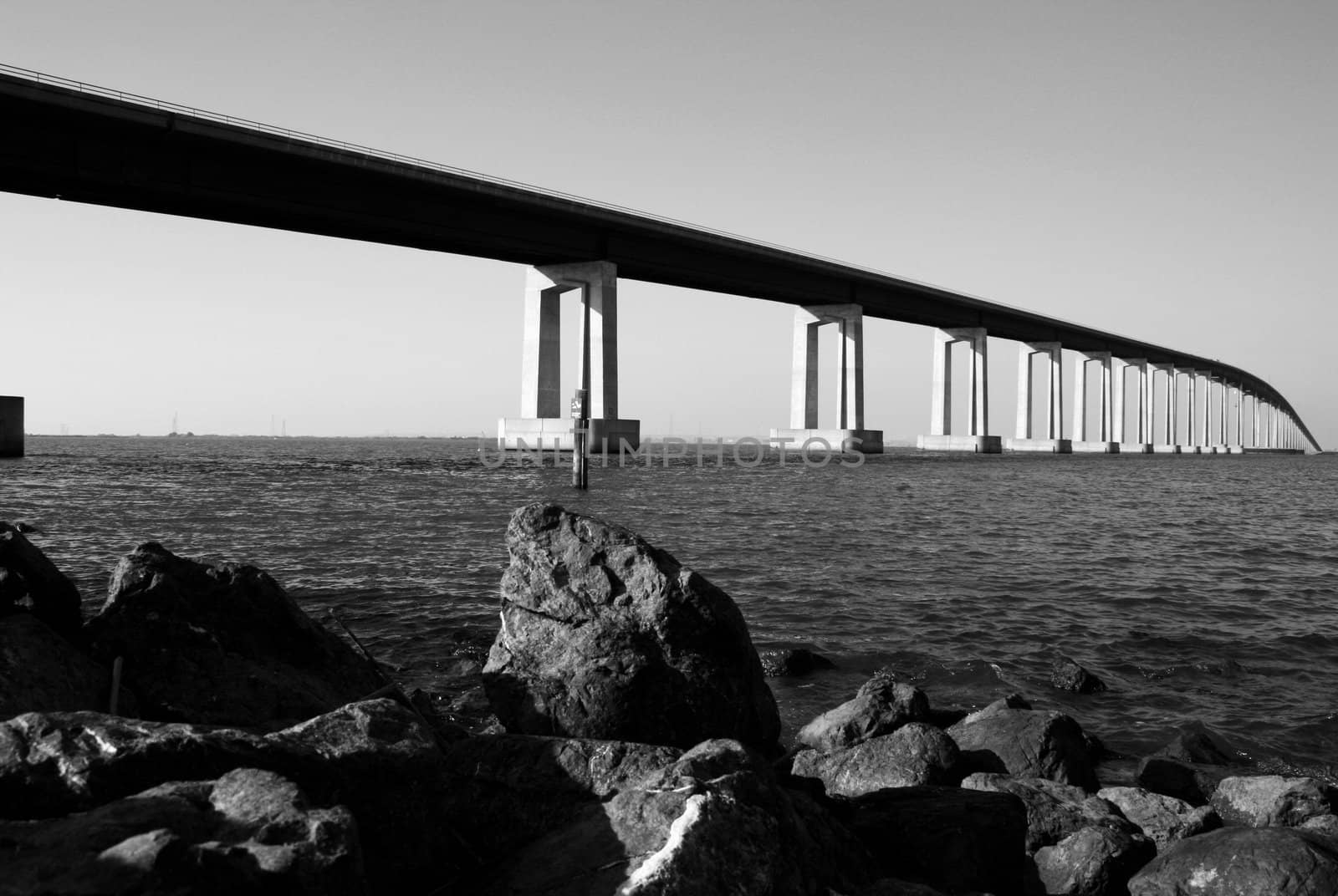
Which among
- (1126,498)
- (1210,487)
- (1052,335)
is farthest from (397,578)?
(1052,335)

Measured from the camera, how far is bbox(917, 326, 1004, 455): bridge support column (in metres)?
110

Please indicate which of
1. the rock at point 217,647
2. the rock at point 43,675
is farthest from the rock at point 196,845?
the rock at point 217,647

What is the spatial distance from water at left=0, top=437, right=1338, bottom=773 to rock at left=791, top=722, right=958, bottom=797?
1.99m

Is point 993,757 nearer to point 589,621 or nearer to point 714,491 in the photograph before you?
point 589,621

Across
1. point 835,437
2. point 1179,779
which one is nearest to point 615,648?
point 1179,779

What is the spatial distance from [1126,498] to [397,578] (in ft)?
129

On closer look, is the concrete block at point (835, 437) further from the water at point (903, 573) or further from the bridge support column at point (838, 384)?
the water at point (903, 573)

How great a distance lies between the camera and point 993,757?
869cm

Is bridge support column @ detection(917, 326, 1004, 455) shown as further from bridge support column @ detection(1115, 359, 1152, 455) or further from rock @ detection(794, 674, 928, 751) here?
rock @ detection(794, 674, 928, 751)

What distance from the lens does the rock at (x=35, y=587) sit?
7965 mm

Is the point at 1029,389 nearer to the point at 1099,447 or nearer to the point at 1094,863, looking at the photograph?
the point at 1099,447

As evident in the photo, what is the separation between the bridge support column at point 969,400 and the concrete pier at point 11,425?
89.5 meters

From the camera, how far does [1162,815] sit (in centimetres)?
736

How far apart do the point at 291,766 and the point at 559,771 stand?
1.44 meters
